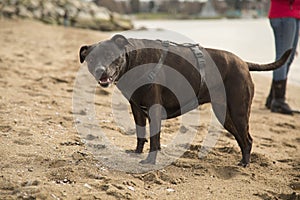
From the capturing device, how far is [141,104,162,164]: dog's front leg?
12.9ft

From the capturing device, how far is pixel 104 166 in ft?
12.8

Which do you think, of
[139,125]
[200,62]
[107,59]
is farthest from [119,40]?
[139,125]

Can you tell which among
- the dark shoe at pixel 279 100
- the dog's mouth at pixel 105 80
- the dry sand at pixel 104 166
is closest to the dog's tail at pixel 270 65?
the dry sand at pixel 104 166

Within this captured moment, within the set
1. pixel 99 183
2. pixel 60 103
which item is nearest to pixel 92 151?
pixel 99 183

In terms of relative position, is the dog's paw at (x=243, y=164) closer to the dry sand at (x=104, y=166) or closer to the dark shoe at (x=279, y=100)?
the dry sand at (x=104, y=166)

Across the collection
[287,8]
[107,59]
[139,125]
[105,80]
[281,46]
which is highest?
[287,8]

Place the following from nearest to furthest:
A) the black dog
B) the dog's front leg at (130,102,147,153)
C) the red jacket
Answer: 1. the black dog
2. the dog's front leg at (130,102,147,153)
3. the red jacket

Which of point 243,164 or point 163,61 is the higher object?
point 163,61

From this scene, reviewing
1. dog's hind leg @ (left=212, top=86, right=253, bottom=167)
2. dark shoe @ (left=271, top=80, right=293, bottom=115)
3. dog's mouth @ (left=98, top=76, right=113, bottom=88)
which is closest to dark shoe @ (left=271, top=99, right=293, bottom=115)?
dark shoe @ (left=271, top=80, right=293, bottom=115)

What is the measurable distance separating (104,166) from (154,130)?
549mm

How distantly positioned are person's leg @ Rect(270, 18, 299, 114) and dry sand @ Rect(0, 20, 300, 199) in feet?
1.29

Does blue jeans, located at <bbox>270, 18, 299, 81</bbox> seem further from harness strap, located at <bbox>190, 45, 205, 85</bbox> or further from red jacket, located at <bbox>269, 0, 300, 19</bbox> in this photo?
harness strap, located at <bbox>190, 45, 205, 85</bbox>

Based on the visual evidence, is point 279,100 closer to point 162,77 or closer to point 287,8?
point 287,8

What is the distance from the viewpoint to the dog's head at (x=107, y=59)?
348cm
